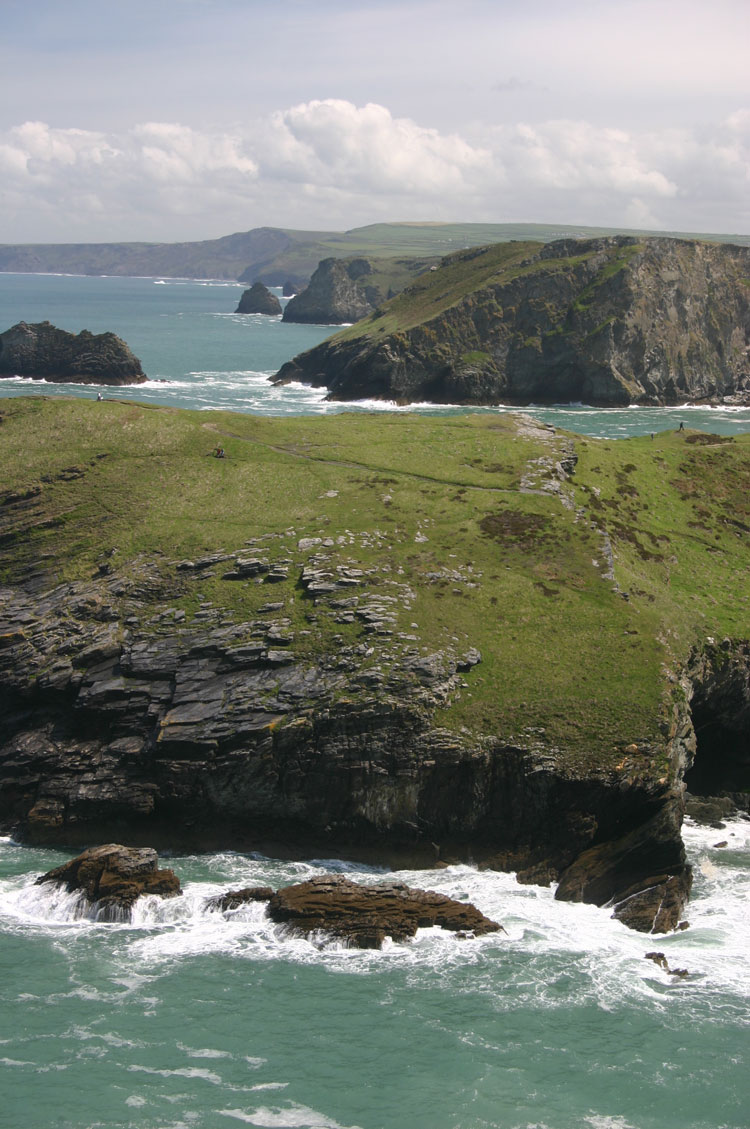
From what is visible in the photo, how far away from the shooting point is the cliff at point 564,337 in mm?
163625

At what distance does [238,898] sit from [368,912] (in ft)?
17.5

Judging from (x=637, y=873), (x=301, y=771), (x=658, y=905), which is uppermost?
(x=301, y=771)

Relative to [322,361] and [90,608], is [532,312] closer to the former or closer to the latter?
[322,361]

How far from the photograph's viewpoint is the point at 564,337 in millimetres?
166375

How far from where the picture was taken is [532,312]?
169 metres

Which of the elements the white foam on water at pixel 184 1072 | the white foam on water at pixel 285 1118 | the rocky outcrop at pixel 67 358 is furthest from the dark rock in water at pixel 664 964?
the rocky outcrop at pixel 67 358

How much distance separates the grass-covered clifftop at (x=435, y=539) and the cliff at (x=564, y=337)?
8921cm

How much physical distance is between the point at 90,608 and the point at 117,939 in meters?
18.8

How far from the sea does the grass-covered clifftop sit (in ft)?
28.0

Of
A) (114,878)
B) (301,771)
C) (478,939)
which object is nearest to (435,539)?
(301,771)

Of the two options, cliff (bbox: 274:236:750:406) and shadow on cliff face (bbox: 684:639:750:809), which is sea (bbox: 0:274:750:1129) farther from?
cliff (bbox: 274:236:750:406)

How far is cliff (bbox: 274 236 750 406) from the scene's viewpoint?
16362 cm

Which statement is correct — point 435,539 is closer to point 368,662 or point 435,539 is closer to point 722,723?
point 368,662

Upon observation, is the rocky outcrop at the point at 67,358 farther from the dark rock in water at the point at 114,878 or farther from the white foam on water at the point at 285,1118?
the white foam on water at the point at 285,1118
